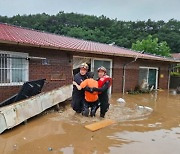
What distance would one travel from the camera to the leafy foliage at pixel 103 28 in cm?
3715

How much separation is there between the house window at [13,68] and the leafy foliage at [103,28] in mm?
26369

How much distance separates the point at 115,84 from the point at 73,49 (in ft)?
14.1

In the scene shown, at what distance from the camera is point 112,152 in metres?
3.98

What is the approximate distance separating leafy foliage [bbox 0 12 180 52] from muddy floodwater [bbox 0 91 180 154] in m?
29.5

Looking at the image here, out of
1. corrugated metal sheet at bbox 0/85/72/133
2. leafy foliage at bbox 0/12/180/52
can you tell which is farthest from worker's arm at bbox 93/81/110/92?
leafy foliage at bbox 0/12/180/52

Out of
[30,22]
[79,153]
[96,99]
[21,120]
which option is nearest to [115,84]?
[96,99]

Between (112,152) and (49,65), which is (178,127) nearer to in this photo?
(112,152)

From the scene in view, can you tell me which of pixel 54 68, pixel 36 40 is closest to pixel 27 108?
pixel 54 68

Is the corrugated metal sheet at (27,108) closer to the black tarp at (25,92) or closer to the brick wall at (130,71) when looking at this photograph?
the black tarp at (25,92)

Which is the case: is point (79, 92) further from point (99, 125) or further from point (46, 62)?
point (46, 62)

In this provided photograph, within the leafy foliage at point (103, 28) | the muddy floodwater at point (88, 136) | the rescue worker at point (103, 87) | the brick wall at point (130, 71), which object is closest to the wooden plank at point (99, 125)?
the muddy floodwater at point (88, 136)

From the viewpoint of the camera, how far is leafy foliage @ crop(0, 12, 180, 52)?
37153 mm

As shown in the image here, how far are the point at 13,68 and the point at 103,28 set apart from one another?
3798 cm

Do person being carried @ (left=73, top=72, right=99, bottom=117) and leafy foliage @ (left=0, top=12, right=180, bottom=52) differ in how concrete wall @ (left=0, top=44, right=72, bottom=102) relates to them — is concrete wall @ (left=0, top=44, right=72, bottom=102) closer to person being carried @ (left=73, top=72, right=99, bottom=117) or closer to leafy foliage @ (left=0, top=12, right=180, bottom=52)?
person being carried @ (left=73, top=72, right=99, bottom=117)
